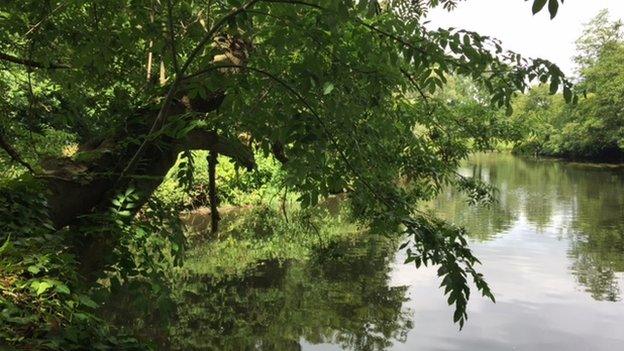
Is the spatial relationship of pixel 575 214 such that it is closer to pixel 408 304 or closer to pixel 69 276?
pixel 408 304

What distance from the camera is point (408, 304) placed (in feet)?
30.3

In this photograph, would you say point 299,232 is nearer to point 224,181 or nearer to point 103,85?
point 224,181

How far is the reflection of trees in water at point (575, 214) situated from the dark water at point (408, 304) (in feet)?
0.26

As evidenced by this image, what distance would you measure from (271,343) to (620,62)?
36.5 metres

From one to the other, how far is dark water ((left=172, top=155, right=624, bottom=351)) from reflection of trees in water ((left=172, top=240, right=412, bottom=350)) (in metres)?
0.02

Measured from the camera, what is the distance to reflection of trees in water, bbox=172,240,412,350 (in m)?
7.48

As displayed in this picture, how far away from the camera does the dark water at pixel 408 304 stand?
25.1 feet

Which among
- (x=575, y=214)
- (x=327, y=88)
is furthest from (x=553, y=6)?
(x=575, y=214)

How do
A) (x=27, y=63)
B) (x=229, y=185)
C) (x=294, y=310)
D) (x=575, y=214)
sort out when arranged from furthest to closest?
1. (x=575, y=214)
2. (x=229, y=185)
3. (x=294, y=310)
4. (x=27, y=63)

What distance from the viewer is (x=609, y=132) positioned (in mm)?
37281

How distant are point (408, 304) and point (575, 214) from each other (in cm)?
1206

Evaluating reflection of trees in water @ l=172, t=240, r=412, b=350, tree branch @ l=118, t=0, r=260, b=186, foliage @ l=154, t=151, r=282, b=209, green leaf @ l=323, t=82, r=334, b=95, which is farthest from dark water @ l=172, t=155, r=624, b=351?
foliage @ l=154, t=151, r=282, b=209

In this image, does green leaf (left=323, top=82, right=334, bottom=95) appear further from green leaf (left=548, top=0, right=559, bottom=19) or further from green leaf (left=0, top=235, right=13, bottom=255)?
green leaf (left=0, top=235, right=13, bottom=255)

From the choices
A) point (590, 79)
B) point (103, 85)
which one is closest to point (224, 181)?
point (103, 85)
